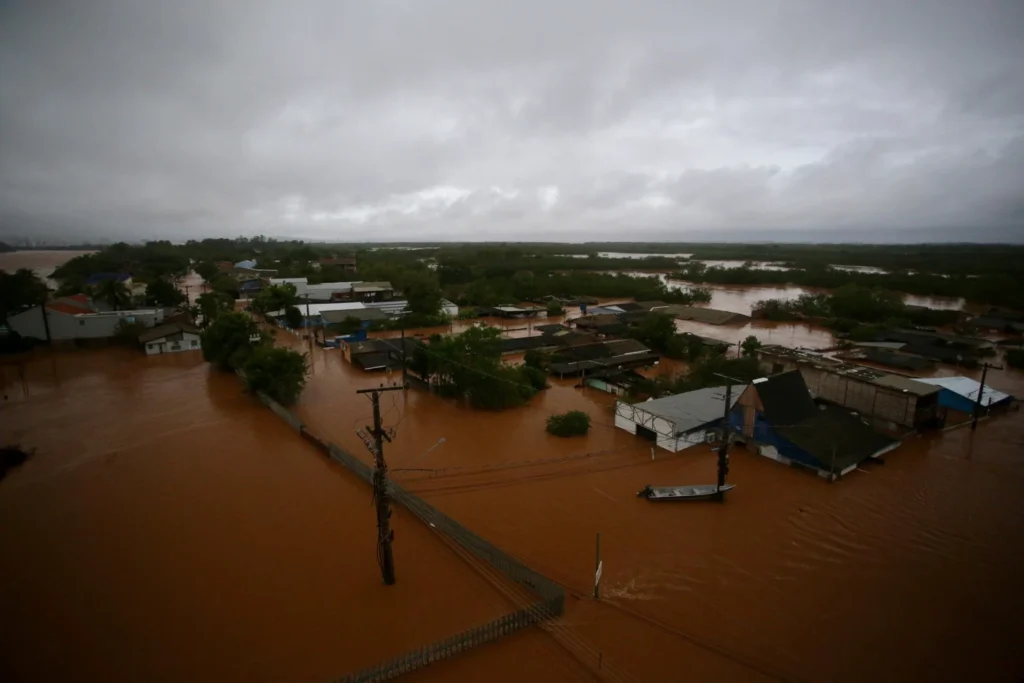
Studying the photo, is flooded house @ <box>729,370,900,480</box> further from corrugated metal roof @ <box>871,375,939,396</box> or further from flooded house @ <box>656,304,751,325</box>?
flooded house @ <box>656,304,751,325</box>

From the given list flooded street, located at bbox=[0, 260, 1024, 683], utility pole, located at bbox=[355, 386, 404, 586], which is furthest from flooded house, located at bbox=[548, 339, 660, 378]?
utility pole, located at bbox=[355, 386, 404, 586]

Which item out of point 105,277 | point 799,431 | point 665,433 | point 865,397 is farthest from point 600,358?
point 105,277

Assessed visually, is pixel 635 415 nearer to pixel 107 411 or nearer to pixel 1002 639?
pixel 1002 639

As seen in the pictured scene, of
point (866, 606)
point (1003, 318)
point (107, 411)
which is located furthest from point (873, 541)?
point (1003, 318)

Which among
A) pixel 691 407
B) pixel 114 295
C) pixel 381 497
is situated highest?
pixel 114 295

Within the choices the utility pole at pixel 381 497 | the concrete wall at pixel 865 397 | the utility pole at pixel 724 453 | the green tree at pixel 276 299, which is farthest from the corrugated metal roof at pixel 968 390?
the green tree at pixel 276 299

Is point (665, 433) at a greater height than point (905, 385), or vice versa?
point (905, 385)

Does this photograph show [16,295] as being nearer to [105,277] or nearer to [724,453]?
[105,277]
